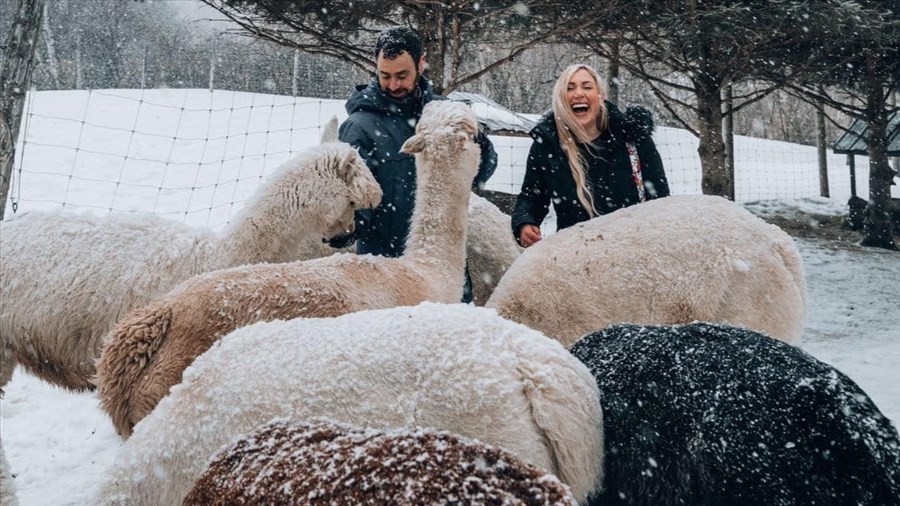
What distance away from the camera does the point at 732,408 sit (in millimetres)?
1770

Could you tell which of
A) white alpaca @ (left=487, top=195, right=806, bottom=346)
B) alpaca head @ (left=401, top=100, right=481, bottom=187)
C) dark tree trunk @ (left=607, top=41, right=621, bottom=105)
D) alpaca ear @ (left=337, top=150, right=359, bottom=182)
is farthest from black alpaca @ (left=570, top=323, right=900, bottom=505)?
dark tree trunk @ (left=607, top=41, right=621, bottom=105)

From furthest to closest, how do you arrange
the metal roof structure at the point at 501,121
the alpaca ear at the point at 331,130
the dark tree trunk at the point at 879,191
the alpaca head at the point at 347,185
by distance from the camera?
the metal roof structure at the point at 501,121 < the dark tree trunk at the point at 879,191 < the alpaca ear at the point at 331,130 < the alpaca head at the point at 347,185

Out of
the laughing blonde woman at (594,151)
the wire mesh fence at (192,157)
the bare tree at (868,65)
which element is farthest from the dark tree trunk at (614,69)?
the laughing blonde woman at (594,151)

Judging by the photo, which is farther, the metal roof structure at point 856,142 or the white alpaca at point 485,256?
the metal roof structure at point 856,142

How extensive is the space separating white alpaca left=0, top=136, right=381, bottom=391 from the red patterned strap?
1.23 meters

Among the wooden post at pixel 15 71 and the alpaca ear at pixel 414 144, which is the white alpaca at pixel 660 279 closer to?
the alpaca ear at pixel 414 144

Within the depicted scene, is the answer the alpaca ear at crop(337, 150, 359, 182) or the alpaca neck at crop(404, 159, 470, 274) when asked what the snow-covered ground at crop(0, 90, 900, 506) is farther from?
the alpaca ear at crop(337, 150, 359, 182)

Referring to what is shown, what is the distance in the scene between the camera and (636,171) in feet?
12.2

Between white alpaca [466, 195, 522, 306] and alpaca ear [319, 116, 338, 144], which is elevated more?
alpaca ear [319, 116, 338, 144]

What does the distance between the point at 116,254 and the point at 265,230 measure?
2.25ft

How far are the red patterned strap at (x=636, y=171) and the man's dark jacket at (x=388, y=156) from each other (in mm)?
657

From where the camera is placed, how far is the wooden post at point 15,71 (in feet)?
11.5

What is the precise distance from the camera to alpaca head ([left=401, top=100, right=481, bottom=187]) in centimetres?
317

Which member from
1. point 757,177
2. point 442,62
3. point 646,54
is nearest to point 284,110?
point 757,177
